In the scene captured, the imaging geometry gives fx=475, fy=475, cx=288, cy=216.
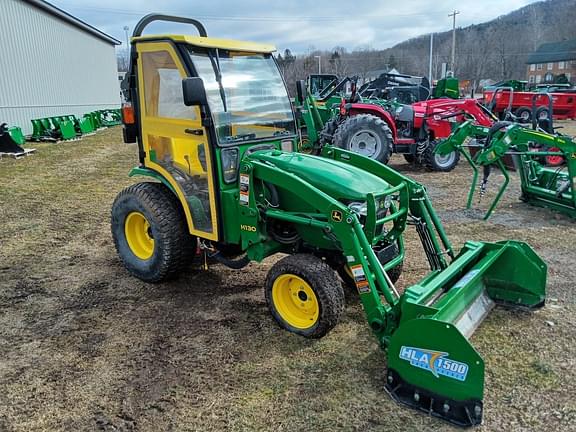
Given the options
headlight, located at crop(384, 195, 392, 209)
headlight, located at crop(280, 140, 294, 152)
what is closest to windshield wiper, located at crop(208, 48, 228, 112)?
headlight, located at crop(280, 140, 294, 152)

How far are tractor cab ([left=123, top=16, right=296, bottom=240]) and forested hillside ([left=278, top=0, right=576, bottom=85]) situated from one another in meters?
55.9

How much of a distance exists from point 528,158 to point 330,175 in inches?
191

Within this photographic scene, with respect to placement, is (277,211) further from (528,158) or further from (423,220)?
(528,158)

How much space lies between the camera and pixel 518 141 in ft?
20.4

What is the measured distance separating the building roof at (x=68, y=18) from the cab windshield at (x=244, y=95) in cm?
1803

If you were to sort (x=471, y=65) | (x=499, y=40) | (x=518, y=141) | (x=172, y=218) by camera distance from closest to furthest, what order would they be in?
(x=172, y=218) → (x=518, y=141) → (x=471, y=65) → (x=499, y=40)

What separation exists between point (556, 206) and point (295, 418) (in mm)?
5698

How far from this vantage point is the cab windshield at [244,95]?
12.2 feet

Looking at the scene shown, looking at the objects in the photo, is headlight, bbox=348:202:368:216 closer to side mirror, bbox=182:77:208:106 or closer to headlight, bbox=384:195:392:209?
headlight, bbox=384:195:392:209

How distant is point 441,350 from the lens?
266 cm

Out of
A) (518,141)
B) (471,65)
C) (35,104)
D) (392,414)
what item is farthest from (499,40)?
(392,414)

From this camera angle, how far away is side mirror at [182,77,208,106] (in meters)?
3.23

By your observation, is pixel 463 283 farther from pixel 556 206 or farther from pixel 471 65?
pixel 471 65

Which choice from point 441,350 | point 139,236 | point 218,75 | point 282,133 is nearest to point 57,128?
point 139,236
